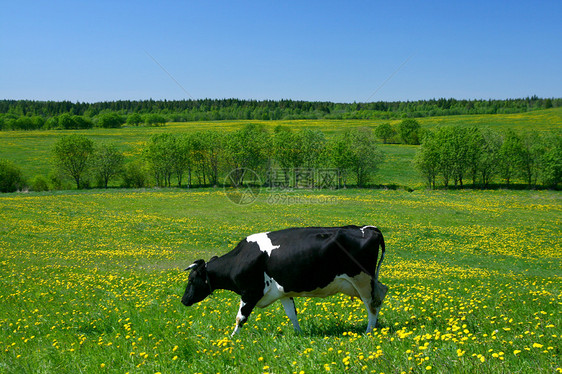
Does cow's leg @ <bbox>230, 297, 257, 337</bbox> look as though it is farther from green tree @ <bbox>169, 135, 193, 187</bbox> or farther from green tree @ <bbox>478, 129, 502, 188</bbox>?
green tree @ <bbox>478, 129, 502, 188</bbox>

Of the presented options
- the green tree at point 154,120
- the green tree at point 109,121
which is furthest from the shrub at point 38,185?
the green tree at point 154,120

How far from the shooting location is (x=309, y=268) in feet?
23.4

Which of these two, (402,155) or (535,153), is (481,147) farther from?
(402,155)

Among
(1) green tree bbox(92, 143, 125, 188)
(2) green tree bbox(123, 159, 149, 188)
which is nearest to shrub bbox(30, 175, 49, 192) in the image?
(1) green tree bbox(92, 143, 125, 188)

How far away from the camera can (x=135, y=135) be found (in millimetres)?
140875

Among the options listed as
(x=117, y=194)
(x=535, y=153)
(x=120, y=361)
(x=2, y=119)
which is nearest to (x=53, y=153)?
(x=117, y=194)

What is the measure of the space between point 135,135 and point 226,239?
413ft

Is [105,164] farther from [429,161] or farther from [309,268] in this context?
[309,268]

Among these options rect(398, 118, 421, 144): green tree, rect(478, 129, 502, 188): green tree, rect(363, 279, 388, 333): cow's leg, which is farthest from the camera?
rect(398, 118, 421, 144): green tree

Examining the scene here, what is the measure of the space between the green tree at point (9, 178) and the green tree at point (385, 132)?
352 ft

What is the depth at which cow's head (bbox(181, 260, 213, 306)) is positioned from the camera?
834 centimetres

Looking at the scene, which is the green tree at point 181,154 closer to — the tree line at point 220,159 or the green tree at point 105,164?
the tree line at point 220,159

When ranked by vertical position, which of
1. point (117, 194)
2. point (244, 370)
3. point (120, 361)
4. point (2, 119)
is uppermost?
point (2, 119)

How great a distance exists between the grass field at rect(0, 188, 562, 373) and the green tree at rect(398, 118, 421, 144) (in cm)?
10546
